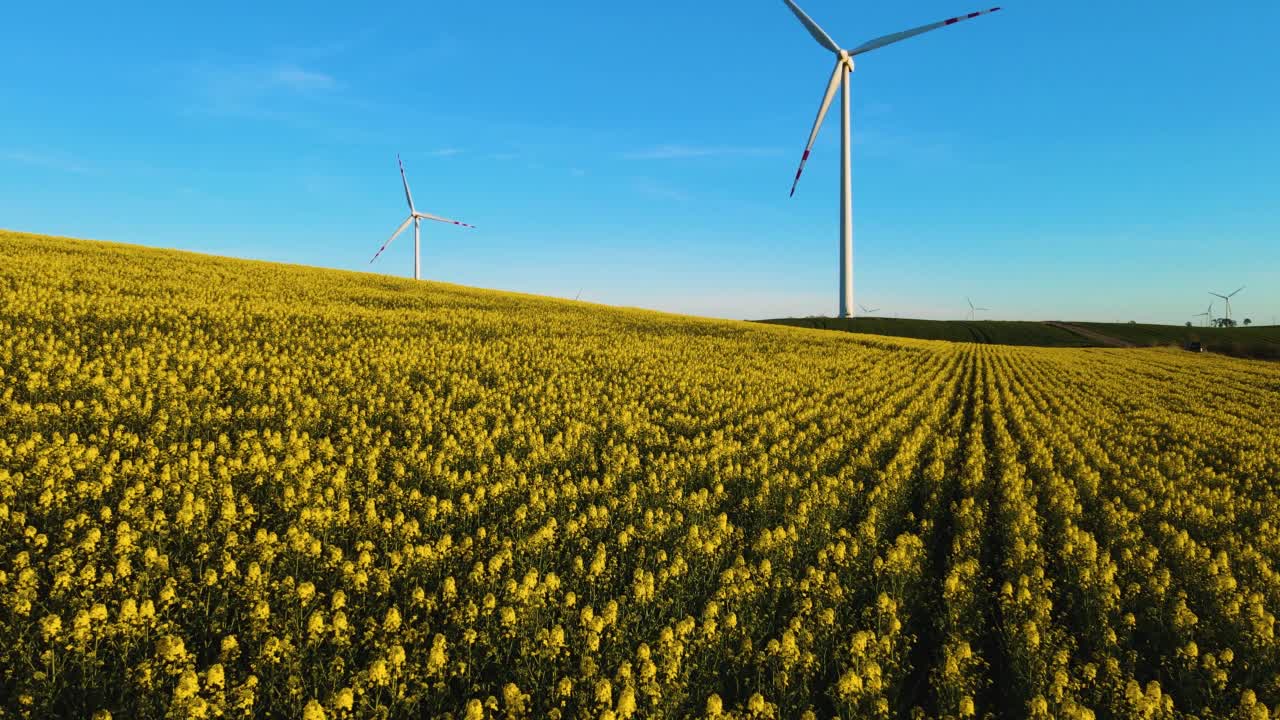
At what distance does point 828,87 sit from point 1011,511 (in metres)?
55.7

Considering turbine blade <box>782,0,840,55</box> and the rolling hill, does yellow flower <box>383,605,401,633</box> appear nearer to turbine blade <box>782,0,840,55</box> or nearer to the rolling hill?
turbine blade <box>782,0,840,55</box>

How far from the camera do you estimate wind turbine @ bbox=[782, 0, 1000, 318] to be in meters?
56.7

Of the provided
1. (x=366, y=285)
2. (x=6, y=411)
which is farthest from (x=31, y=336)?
(x=366, y=285)

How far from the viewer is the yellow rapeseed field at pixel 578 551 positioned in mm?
6160

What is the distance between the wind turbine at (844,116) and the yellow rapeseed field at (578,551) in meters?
44.8

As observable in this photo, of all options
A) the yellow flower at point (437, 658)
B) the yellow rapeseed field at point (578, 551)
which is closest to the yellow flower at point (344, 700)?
the yellow rapeseed field at point (578, 551)

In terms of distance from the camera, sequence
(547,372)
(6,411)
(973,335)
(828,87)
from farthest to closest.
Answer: (973,335)
(828,87)
(547,372)
(6,411)

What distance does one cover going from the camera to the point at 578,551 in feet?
30.2

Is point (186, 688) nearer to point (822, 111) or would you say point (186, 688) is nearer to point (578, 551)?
point (578, 551)

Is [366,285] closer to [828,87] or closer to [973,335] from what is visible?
[828,87]

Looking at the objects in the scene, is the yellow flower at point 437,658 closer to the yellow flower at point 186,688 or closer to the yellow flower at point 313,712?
the yellow flower at point 313,712

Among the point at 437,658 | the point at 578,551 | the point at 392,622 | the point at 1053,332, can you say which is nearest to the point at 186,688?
the point at 392,622

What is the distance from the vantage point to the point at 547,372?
79.9ft

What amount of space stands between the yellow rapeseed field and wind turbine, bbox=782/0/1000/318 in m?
44.8
